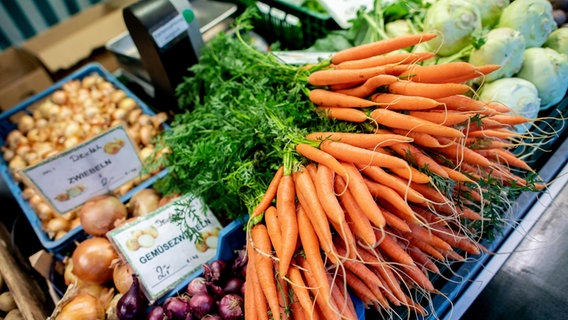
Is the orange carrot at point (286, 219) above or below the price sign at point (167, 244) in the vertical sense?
above

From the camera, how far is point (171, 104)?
2.23 m

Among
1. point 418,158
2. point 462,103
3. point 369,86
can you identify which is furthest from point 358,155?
point 462,103

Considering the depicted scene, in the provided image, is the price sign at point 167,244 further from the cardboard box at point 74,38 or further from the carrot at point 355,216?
the cardboard box at point 74,38

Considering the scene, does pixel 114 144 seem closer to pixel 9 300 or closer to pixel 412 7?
pixel 9 300

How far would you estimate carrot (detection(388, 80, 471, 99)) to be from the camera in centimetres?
126

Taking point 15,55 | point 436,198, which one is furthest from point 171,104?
point 436,198

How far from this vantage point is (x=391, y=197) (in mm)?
1207

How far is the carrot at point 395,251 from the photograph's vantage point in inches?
47.0

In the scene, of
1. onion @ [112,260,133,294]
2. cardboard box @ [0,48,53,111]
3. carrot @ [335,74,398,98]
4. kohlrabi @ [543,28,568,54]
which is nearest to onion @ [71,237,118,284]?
onion @ [112,260,133,294]

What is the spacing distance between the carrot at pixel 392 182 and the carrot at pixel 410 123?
179mm

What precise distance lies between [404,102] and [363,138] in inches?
8.1

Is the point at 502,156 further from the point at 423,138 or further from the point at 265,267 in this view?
the point at 265,267

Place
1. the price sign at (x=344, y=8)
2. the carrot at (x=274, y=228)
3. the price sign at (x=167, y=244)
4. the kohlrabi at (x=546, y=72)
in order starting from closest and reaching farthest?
the carrot at (x=274, y=228) < the price sign at (x=167, y=244) < the kohlrabi at (x=546, y=72) < the price sign at (x=344, y=8)

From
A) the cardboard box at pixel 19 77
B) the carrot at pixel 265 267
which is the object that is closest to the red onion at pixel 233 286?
the carrot at pixel 265 267
